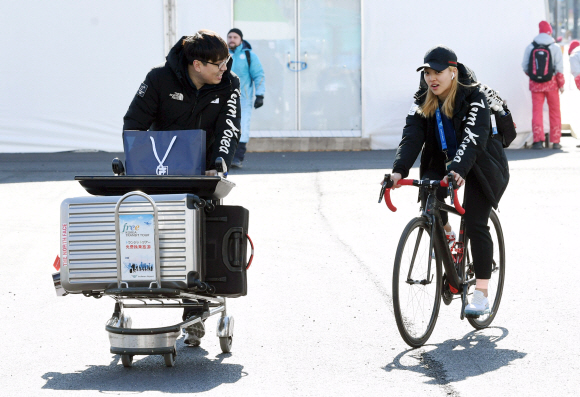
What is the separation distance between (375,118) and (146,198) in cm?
1239

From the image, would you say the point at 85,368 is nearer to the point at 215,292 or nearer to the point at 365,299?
the point at 215,292

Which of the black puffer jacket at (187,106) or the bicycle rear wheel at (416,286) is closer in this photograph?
the bicycle rear wheel at (416,286)

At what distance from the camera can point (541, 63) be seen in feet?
52.4

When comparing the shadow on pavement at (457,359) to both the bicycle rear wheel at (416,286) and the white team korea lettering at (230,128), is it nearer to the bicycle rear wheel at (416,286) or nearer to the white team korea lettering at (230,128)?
the bicycle rear wheel at (416,286)

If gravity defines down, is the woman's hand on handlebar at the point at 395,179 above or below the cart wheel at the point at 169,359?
above

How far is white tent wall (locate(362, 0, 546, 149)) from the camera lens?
1625cm

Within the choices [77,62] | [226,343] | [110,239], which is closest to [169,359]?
[226,343]

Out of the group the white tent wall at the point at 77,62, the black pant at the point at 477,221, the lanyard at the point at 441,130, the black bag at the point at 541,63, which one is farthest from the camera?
the black bag at the point at 541,63

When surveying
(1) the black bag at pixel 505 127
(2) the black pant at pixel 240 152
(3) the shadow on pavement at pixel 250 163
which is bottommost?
(3) the shadow on pavement at pixel 250 163

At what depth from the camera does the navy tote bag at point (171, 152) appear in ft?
16.0

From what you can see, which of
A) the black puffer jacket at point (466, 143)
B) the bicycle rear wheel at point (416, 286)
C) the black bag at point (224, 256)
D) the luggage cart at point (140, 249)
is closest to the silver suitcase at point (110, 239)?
the luggage cart at point (140, 249)

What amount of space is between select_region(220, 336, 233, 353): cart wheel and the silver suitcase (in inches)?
23.1

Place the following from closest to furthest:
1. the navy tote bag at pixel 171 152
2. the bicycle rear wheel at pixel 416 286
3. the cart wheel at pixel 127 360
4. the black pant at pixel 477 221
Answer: the cart wheel at pixel 127 360 < the navy tote bag at pixel 171 152 < the bicycle rear wheel at pixel 416 286 < the black pant at pixel 477 221

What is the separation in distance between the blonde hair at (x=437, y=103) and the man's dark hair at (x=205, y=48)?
1194 mm
